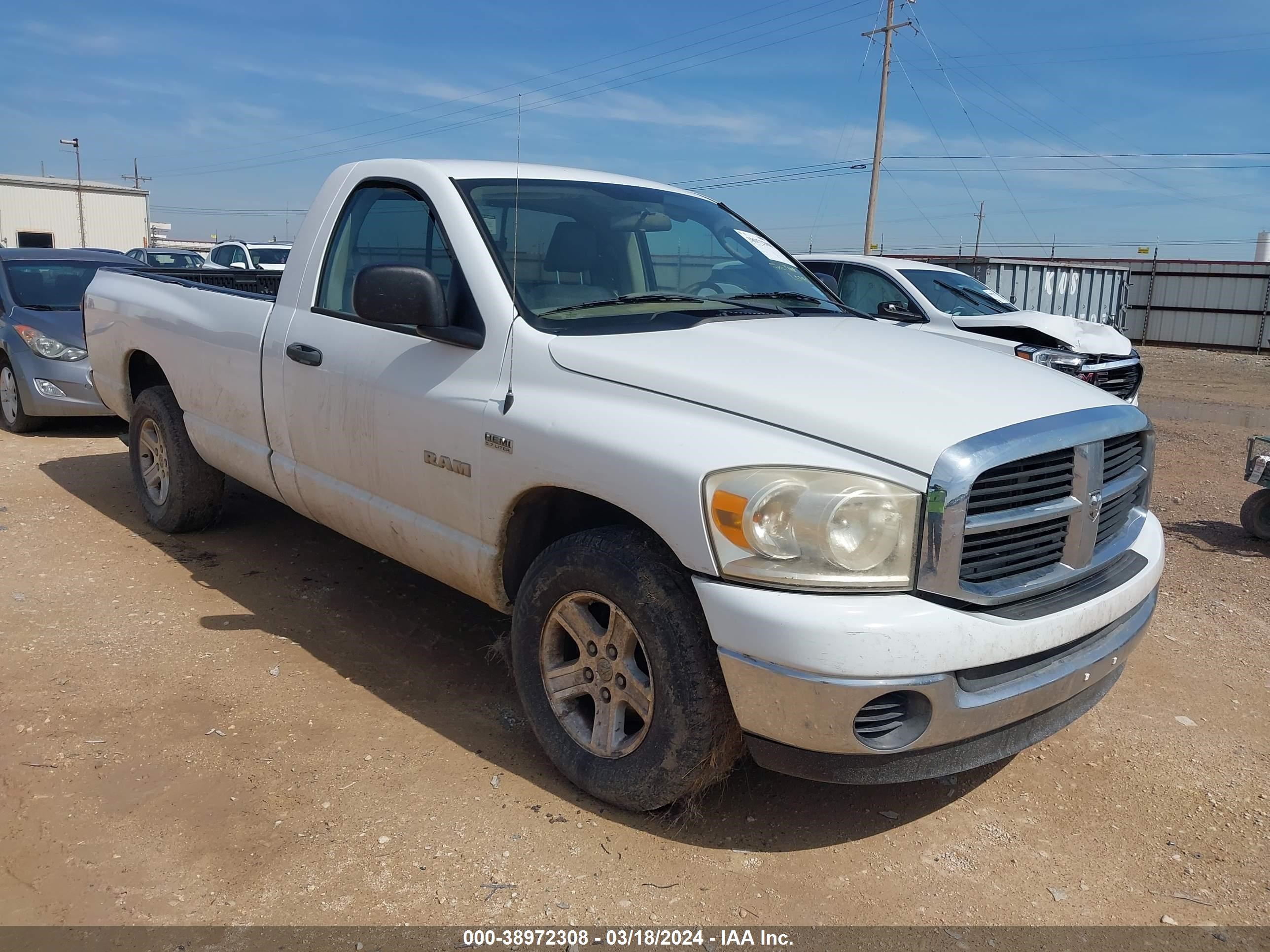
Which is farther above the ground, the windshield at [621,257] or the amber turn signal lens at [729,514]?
the windshield at [621,257]

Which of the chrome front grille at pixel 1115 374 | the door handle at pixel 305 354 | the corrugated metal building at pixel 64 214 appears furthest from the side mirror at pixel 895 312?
the corrugated metal building at pixel 64 214

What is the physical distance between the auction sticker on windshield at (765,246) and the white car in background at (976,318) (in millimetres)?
4587

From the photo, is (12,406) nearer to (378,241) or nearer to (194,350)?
(194,350)

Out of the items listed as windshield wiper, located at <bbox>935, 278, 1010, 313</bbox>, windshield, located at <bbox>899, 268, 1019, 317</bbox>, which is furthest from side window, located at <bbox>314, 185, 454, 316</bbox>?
windshield wiper, located at <bbox>935, 278, 1010, 313</bbox>

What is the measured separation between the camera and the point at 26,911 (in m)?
2.61

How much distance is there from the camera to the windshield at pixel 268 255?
18.7 m

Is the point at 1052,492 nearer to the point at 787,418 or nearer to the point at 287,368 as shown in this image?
the point at 787,418

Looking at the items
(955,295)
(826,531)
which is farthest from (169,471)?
(955,295)

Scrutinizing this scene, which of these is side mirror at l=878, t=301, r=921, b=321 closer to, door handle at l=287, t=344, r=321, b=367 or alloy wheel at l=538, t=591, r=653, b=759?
door handle at l=287, t=344, r=321, b=367

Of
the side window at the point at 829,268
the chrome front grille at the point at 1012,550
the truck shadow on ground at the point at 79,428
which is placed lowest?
the truck shadow on ground at the point at 79,428

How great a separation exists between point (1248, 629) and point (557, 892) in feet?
12.6

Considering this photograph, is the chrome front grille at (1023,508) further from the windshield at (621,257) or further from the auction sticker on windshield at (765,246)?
the auction sticker on windshield at (765,246)

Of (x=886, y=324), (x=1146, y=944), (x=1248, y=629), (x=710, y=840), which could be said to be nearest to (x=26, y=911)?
(x=710, y=840)

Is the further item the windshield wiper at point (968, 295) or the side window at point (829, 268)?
the side window at point (829, 268)
